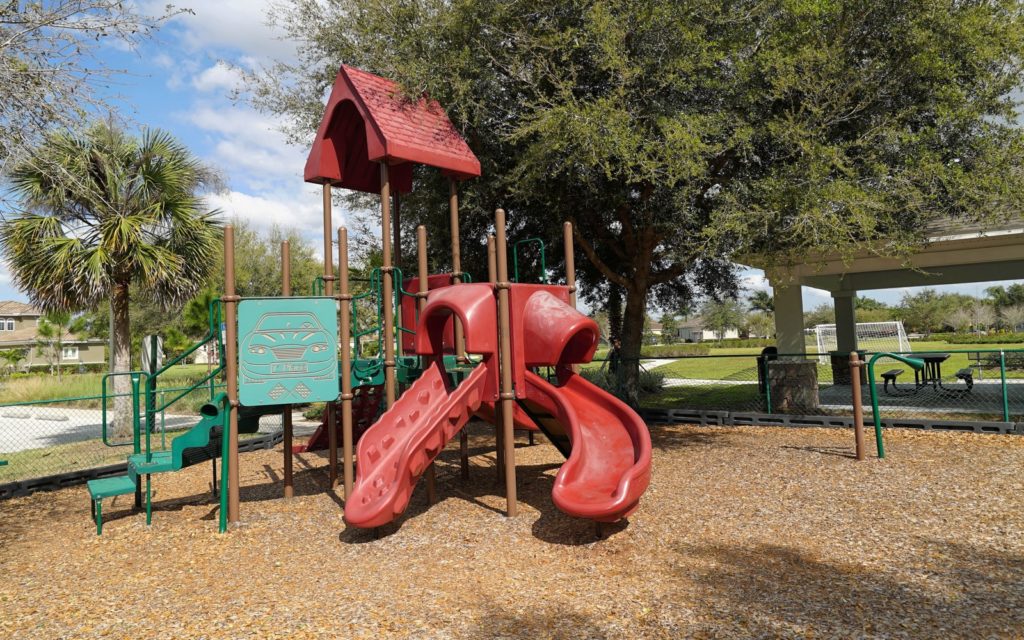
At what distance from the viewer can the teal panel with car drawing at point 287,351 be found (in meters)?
6.54

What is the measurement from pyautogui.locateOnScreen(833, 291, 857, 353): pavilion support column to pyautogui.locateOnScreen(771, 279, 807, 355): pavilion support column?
20.7 ft

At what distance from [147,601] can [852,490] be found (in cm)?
665

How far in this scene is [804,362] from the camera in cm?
1222

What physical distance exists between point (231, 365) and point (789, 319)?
12048 millimetres

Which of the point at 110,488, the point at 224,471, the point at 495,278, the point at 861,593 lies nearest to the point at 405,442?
the point at 495,278

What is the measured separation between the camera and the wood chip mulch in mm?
3906

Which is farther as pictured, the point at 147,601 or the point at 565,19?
the point at 565,19

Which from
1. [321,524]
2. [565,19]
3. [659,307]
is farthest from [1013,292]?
[321,524]

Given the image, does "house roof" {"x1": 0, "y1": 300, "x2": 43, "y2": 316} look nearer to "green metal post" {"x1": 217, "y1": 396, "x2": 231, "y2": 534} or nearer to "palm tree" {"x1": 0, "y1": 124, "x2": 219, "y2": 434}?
"palm tree" {"x1": 0, "y1": 124, "x2": 219, "y2": 434}

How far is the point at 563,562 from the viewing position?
5.04 meters

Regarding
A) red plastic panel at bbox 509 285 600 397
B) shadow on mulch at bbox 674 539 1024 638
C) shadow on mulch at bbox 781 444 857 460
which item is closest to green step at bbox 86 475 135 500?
red plastic panel at bbox 509 285 600 397

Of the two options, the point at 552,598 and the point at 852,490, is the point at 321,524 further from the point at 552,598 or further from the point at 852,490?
the point at 852,490

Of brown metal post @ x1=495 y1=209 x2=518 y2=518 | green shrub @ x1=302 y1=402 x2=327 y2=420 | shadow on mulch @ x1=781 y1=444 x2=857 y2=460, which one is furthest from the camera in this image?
green shrub @ x1=302 y1=402 x2=327 y2=420

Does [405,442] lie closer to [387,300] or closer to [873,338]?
[387,300]
